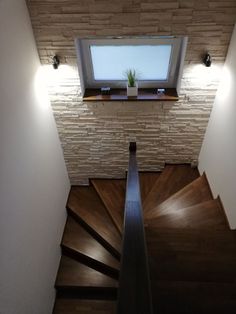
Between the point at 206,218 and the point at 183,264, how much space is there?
917 mm

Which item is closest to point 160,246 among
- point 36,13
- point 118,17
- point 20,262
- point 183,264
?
point 183,264

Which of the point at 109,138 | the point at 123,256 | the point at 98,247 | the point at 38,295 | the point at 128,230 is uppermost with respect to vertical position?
the point at 109,138

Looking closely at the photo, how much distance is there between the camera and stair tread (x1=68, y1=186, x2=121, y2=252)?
3.48m

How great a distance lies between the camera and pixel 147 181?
12.8ft

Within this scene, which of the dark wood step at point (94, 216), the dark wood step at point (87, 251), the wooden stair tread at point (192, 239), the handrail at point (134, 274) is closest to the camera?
the handrail at point (134, 274)

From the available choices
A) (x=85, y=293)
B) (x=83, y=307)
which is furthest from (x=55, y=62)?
(x=83, y=307)

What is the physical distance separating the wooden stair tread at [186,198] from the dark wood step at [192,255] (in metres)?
0.63

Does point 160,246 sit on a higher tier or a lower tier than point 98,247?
lower

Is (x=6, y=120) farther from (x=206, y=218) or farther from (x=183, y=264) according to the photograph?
(x=206, y=218)

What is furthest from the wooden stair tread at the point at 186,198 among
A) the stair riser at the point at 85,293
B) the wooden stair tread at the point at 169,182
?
the stair riser at the point at 85,293

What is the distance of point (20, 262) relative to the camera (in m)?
2.30

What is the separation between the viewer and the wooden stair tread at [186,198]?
3206 mm

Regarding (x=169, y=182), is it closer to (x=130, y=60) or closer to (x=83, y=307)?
(x=130, y=60)

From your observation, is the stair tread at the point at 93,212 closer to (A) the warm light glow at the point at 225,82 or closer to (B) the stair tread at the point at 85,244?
(B) the stair tread at the point at 85,244
